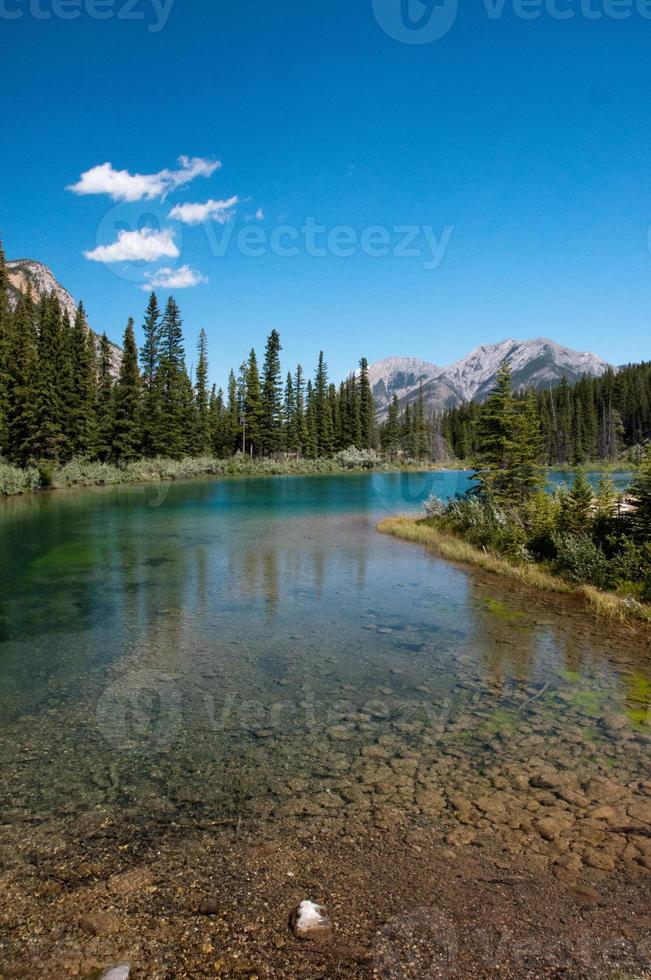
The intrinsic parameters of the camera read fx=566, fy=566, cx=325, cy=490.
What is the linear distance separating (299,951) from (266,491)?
49.0m

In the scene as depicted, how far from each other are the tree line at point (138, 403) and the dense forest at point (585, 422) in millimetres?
17650

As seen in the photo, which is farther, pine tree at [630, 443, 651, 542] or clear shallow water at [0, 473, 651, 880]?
pine tree at [630, 443, 651, 542]

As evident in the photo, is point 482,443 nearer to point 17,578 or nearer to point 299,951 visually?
point 17,578

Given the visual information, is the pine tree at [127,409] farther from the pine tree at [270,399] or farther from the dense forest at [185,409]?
the pine tree at [270,399]

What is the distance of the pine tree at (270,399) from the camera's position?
Answer: 8969 cm

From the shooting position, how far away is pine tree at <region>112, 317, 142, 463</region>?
6481 cm

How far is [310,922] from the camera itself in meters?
3.83

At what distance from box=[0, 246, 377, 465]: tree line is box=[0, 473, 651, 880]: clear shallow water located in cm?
4039

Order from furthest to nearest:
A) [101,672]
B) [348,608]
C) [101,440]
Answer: [101,440] → [348,608] → [101,672]

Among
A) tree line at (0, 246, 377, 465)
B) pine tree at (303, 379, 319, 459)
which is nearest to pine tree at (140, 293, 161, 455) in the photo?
tree line at (0, 246, 377, 465)

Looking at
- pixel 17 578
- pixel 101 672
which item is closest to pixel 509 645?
pixel 101 672

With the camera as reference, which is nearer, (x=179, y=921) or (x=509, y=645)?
(x=179, y=921)

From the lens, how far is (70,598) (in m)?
14.1

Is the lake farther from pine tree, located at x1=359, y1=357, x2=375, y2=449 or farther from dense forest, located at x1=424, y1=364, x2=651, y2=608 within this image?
pine tree, located at x1=359, y1=357, x2=375, y2=449
